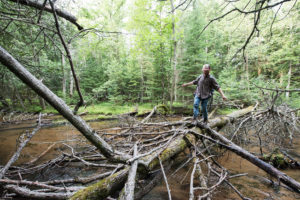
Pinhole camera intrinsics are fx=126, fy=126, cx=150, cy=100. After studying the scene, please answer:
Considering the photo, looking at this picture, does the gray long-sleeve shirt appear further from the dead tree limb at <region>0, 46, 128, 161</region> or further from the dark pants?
the dead tree limb at <region>0, 46, 128, 161</region>

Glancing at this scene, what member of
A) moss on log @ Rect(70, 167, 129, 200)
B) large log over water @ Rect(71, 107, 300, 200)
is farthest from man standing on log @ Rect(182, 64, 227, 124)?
moss on log @ Rect(70, 167, 129, 200)

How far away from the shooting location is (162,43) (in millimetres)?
11359

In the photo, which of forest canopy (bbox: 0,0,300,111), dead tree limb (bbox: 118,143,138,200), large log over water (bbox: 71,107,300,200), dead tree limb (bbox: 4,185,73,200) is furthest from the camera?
forest canopy (bbox: 0,0,300,111)

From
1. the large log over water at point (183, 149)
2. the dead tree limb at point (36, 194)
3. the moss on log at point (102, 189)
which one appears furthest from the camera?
the large log over water at point (183, 149)

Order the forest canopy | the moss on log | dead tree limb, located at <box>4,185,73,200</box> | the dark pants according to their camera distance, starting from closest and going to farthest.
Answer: the moss on log
dead tree limb, located at <box>4,185,73,200</box>
the dark pants
the forest canopy

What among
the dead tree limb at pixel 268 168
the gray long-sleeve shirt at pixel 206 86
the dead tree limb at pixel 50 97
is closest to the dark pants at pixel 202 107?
the gray long-sleeve shirt at pixel 206 86

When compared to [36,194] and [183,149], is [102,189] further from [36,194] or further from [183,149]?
[183,149]

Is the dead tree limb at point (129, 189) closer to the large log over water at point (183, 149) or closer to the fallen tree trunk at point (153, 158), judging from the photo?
the fallen tree trunk at point (153, 158)

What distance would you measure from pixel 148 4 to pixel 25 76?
448 inches

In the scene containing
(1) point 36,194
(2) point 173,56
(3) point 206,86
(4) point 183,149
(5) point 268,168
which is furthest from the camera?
(2) point 173,56

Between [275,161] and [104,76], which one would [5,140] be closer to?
[275,161]

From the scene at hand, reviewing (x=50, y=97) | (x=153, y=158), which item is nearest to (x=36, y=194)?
(x=50, y=97)

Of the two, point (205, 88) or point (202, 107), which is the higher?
point (205, 88)

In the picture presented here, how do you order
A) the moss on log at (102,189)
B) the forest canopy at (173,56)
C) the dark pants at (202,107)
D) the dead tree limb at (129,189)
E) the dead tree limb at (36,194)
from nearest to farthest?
1. the dead tree limb at (129,189)
2. the moss on log at (102,189)
3. the dead tree limb at (36,194)
4. the dark pants at (202,107)
5. the forest canopy at (173,56)
